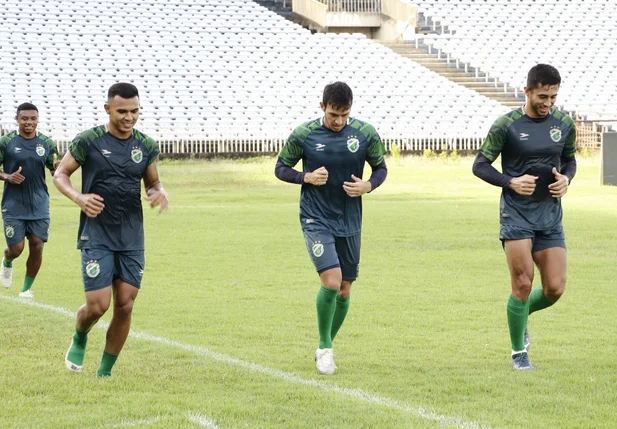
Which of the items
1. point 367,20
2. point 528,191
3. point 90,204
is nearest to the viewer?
point 90,204

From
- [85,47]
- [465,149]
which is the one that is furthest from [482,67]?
[85,47]

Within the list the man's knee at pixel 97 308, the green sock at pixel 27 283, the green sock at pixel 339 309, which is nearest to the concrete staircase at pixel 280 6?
the green sock at pixel 27 283

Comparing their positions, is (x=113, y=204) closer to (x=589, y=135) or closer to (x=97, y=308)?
(x=97, y=308)

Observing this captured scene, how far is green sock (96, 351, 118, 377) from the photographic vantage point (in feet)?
24.6

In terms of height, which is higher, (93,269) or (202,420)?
(93,269)

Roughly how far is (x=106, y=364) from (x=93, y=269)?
672mm

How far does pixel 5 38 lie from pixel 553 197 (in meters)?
36.2

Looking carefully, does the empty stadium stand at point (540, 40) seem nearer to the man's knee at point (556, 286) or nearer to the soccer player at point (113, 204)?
the man's knee at point (556, 286)

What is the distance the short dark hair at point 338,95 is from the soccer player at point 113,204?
122 centimetres

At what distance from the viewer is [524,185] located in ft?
25.5

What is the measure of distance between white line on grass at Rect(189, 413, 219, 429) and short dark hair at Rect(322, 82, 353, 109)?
8.00 ft

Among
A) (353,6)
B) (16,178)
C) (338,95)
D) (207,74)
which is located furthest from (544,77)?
(353,6)

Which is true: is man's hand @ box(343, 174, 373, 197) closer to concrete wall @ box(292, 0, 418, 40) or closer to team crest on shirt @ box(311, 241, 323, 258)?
team crest on shirt @ box(311, 241, 323, 258)

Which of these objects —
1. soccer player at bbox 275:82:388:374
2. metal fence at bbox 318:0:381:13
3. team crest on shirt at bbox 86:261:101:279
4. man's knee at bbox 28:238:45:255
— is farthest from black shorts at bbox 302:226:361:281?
metal fence at bbox 318:0:381:13
